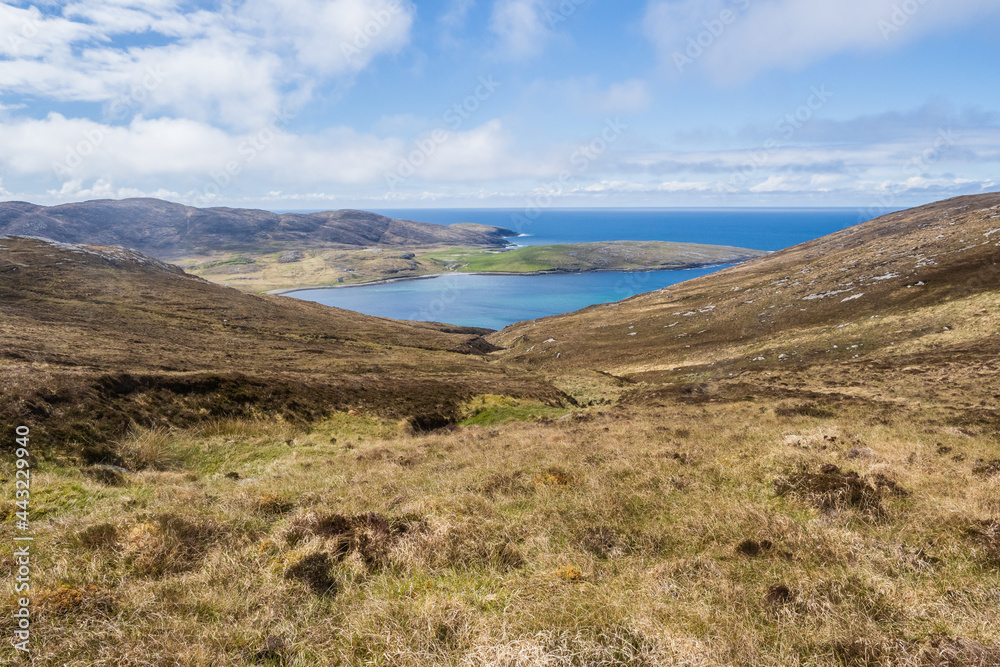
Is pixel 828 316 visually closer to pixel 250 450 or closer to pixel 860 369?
pixel 860 369

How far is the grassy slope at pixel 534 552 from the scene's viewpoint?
4.74 m

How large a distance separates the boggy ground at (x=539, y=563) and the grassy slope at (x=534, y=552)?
0.03 m

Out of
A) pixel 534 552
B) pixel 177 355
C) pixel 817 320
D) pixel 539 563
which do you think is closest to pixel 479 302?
pixel 817 320

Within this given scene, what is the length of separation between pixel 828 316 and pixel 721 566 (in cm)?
6028

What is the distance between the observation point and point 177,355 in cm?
3806

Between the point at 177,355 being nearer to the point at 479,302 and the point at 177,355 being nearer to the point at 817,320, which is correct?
the point at 817,320

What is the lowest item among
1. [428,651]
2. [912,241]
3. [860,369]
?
[860,369]

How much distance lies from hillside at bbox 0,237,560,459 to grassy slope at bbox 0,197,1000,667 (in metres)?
3.59

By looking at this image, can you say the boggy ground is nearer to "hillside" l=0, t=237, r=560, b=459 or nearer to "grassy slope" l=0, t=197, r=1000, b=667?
"grassy slope" l=0, t=197, r=1000, b=667

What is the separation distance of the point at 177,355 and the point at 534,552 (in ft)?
139

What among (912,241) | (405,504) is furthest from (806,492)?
(912,241)

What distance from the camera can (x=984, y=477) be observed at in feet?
32.2

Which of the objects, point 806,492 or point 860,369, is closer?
point 806,492

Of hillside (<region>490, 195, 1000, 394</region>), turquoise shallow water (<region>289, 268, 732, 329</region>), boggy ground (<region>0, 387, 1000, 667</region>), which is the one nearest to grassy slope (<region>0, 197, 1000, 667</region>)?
boggy ground (<region>0, 387, 1000, 667</region>)
